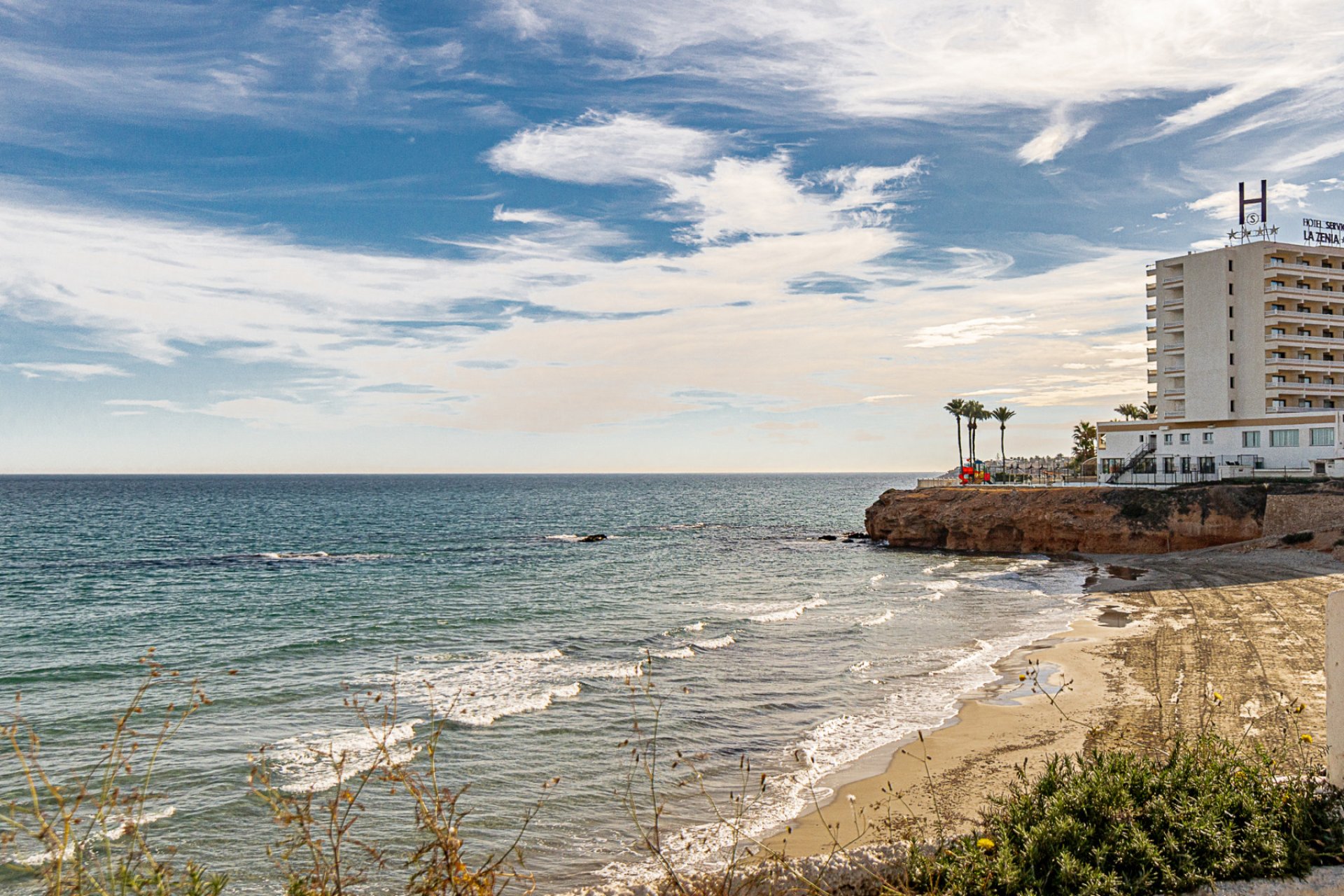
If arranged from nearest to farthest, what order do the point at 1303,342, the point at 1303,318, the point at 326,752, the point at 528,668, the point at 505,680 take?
the point at 326,752
the point at 505,680
the point at 528,668
the point at 1303,342
the point at 1303,318

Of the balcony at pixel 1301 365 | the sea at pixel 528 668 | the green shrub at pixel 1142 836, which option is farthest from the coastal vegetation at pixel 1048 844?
the balcony at pixel 1301 365

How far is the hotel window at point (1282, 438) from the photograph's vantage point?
184 ft

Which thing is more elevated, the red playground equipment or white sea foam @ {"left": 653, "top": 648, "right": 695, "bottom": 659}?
the red playground equipment

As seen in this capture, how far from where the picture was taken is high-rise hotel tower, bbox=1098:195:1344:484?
6209 cm

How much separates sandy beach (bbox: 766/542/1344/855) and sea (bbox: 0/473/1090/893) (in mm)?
1047

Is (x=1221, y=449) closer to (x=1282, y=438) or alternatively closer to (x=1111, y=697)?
(x=1282, y=438)

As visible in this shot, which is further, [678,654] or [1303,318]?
[1303,318]

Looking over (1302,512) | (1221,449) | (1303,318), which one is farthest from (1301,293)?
(1302,512)

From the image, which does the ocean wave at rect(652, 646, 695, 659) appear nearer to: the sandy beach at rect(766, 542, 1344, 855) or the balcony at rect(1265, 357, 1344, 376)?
the sandy beach at rect(766, 542, 1344, 855)

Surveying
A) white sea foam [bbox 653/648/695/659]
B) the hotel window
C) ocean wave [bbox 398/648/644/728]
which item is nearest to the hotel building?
the hotel window

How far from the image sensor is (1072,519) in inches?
2079

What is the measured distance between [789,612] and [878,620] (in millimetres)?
3817

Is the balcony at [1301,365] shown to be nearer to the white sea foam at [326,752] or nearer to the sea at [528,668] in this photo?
the sea at [528,668]

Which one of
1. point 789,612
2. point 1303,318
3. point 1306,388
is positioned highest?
point 1303,318
